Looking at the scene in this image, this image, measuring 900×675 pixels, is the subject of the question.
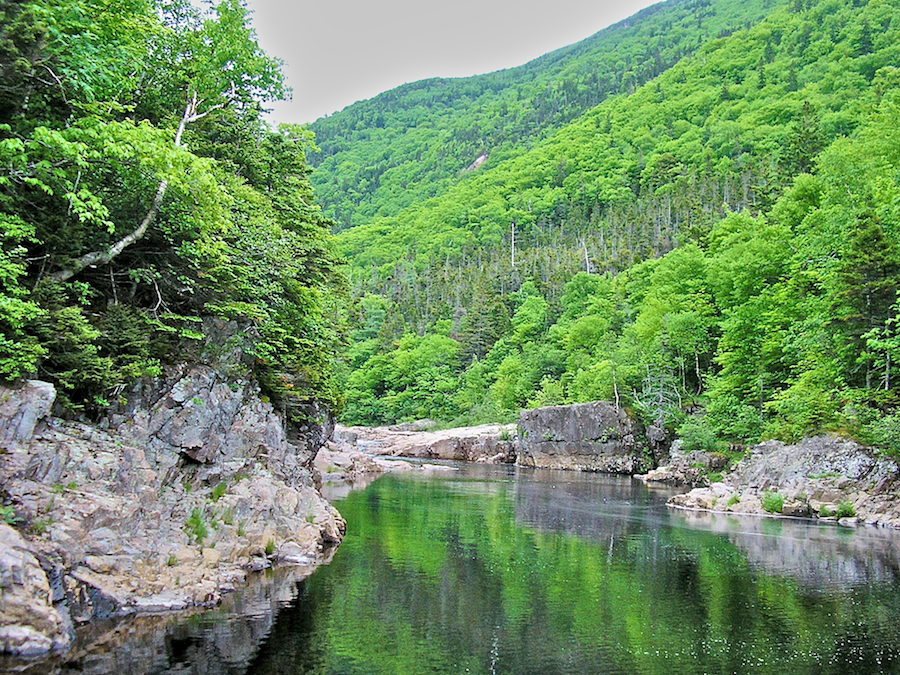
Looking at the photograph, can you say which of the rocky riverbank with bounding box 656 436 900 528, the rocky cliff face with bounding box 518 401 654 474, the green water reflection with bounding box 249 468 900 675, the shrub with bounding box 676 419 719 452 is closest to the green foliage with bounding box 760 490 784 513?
the rocky riverbank with bounding box 656 436 900 528

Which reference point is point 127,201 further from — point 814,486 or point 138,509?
point 814,486

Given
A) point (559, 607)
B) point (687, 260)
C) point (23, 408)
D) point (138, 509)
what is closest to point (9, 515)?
point (23, 408)

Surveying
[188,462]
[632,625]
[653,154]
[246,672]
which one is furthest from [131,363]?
[653,154]

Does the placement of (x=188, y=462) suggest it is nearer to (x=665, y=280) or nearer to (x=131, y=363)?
(x=131, y=363)

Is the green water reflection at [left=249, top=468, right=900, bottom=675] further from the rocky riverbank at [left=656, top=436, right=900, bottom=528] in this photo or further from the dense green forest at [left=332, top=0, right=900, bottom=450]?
the dense green forest at [left=332, top=0, right=900, bottom=450]

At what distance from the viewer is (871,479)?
31.8 meters

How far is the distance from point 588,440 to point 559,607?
4326 centimetres

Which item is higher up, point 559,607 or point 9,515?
point 9,515

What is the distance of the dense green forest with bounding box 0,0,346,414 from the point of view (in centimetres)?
1322

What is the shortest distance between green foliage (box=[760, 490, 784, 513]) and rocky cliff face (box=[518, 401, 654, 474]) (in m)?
22.2

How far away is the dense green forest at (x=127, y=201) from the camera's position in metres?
13.2

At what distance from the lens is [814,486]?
110 ft

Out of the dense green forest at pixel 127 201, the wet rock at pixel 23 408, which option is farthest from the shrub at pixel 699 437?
the wet rock at pixel 23 408

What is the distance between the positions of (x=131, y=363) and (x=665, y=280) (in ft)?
206
